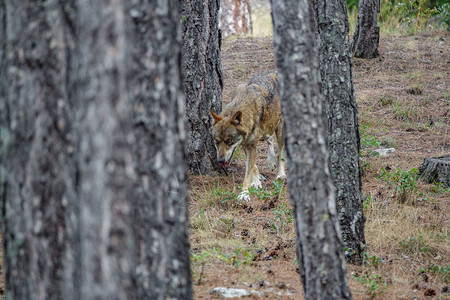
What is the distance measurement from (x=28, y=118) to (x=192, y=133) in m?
5.10

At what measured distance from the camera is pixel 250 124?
752 centimetres

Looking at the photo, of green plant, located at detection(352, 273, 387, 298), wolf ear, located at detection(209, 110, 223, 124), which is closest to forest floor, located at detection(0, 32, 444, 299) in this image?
green plant, located at detection(352, 273, 387, 298)

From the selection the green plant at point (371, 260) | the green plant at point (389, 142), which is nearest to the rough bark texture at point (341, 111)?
the green plant at point (371, 260)

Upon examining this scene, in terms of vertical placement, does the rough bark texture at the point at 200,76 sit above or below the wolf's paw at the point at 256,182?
above

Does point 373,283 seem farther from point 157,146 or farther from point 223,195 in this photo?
point 223,195

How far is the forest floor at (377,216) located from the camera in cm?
408

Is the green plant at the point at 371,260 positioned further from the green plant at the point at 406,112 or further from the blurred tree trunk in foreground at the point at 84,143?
the green plant at the point at 406,112

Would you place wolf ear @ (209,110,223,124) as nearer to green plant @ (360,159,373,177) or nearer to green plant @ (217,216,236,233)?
green plant @ (217,216,236,233)

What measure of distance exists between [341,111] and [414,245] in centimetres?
184

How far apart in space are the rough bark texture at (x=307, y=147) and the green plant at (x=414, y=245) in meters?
2.57

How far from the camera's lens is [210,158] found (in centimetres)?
760

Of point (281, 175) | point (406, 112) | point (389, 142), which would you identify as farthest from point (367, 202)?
point (406, 112)

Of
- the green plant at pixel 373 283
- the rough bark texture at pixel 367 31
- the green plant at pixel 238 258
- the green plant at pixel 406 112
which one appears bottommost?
the green plant at pixel 373 283

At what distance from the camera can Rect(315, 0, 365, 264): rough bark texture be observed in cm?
439
